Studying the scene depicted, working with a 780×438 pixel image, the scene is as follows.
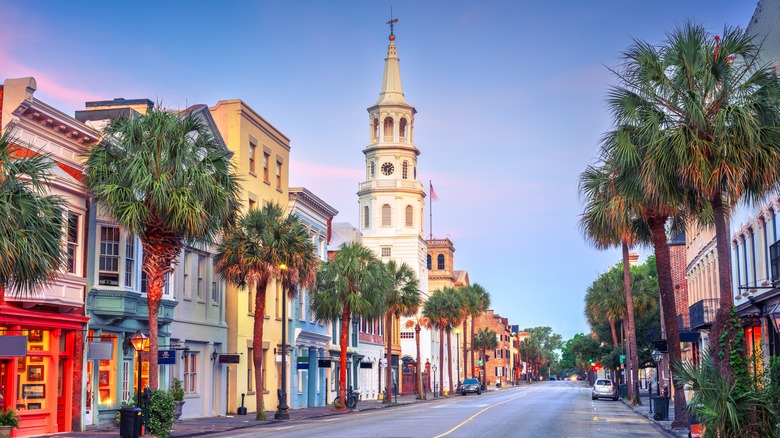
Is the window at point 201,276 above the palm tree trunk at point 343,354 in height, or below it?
above

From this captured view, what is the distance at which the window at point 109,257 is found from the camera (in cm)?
3206

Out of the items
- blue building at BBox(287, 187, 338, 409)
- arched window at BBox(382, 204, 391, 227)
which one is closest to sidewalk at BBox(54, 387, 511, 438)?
blue building at BBox(287, 187, 338, 409)

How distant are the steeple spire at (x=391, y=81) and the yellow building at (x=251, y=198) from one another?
142 feet

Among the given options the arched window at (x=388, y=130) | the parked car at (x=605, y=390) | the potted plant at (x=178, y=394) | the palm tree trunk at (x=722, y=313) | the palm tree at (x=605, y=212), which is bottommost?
the parked car at (x=605, y=390)

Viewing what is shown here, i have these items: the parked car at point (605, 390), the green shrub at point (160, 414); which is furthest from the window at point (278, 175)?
the parked car at point (605, 390)

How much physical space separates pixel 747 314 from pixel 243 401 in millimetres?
23333

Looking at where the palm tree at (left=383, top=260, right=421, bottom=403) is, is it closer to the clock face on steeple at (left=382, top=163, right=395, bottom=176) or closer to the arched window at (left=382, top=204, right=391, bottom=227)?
the clock face on steeple at (left=382, top=163, right=395, bottom=176)

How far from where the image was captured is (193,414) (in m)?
39.6

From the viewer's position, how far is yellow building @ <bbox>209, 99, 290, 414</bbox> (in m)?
44.9

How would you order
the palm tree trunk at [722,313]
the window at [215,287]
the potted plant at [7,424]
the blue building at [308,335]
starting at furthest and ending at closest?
the blue building at [308,335] → the window at [215,287] → the potted plant at [7,424] → the palm tree trunk at [722,313]

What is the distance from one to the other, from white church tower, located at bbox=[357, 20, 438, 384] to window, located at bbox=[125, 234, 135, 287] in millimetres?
63420

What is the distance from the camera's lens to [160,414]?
2731 cm

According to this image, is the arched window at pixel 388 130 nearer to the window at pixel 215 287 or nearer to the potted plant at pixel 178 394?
the window at pixel 215 287

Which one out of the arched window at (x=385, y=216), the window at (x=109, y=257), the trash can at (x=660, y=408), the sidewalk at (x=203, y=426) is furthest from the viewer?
the arched window at (x=385, y=216)
